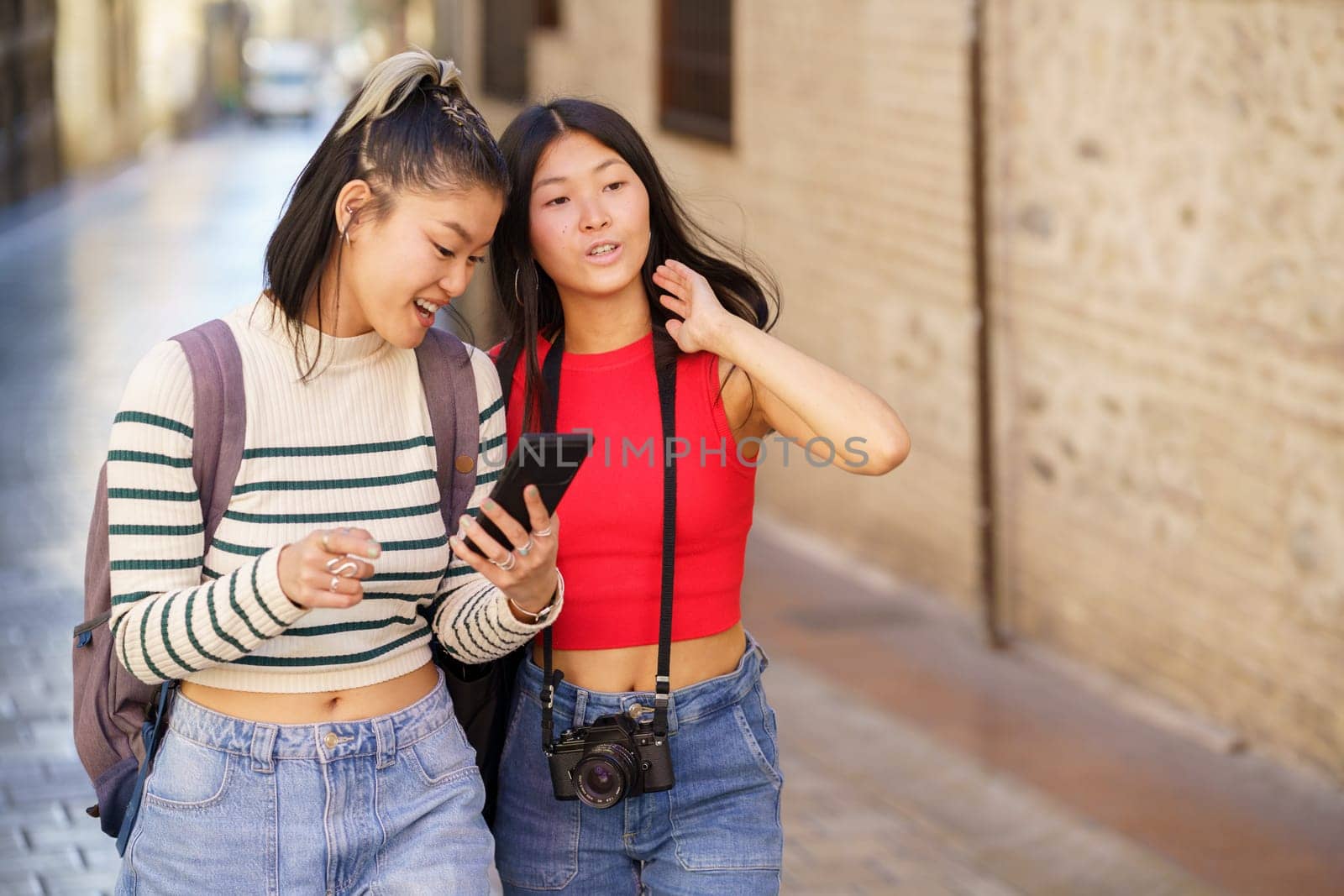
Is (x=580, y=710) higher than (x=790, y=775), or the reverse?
(x=580, y=710)

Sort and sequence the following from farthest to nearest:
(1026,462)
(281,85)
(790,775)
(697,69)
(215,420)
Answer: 1. (281,85)
2. (697,69)
3. (1026,462)
4. (790,775)
5. (215,420)

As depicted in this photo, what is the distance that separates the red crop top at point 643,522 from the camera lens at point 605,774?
0.61 ft

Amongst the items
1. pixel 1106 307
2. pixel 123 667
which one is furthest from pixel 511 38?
pixel 123 667

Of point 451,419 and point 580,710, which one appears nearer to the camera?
point 451,419

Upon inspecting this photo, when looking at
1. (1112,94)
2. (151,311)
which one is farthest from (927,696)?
(151,311)

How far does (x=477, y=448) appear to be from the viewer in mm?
2463

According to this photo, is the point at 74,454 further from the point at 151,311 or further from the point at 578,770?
the point at 578,770

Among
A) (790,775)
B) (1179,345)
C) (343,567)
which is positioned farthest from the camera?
(1179,345)

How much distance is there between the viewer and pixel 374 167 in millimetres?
2301

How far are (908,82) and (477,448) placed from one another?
5.50 meters

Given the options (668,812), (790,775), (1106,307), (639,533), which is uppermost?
(639,533)

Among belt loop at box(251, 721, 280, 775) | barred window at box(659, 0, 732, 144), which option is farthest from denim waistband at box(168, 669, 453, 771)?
barred window at box(659, 0, 732, 144)

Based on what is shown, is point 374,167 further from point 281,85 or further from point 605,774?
point 281,85

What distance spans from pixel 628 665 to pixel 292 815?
0.64m
